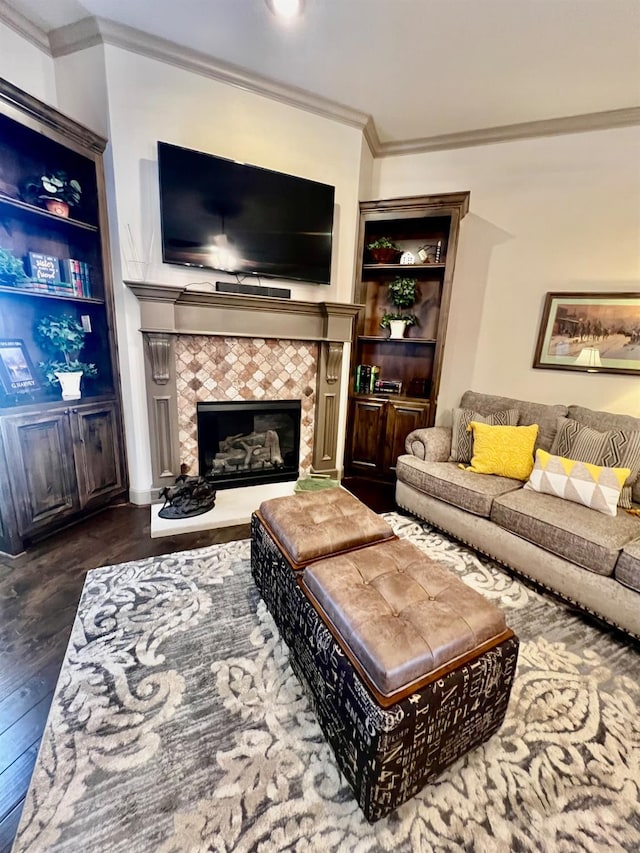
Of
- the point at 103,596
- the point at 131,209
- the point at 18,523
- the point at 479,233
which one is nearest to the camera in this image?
the point at 103,596

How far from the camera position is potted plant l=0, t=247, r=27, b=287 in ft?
6.77

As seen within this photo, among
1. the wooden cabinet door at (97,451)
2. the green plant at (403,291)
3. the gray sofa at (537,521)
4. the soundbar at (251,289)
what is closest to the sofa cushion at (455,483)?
the gray sofa at (537,521)

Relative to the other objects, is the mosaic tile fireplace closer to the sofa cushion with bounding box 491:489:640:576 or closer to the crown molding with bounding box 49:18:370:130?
the crown molding with bounding box 49:18:370:130

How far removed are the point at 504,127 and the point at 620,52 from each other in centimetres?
86

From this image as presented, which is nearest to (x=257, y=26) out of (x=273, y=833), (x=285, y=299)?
(x=285, y=299)

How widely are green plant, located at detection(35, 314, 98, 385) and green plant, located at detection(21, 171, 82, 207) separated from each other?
0.74 metres

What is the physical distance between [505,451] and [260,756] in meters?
2.28

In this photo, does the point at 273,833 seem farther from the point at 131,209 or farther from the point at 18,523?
the point at 131,209

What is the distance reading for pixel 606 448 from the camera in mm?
2264

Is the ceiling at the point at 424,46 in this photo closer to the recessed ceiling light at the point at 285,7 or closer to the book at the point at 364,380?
the recessed ceiling light at the point at 285,7

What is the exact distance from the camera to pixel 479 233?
315cm

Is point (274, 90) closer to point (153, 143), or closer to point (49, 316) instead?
point (153, 143)

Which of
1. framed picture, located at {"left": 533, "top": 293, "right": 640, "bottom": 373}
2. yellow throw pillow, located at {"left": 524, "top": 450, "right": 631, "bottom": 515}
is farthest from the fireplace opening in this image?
framed picture, located at {"left": 533, "top": 293, "right": 640, "bottom": 373}

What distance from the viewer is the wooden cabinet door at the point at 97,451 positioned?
248cm
